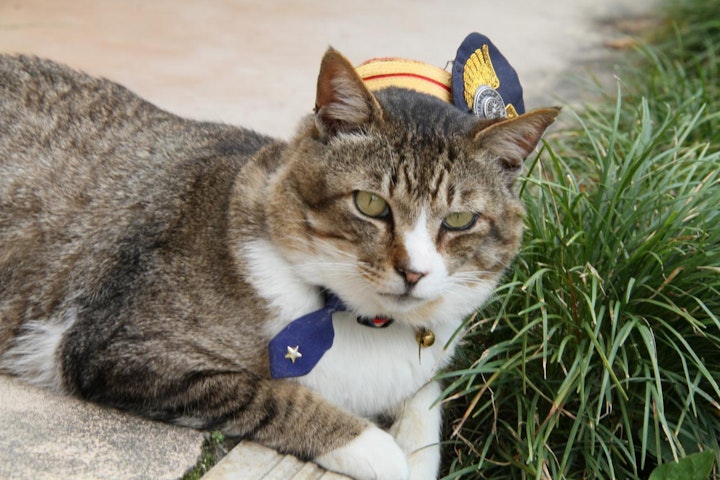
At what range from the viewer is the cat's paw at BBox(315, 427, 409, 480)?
2684 millimetres

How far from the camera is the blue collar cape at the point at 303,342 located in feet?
8.96

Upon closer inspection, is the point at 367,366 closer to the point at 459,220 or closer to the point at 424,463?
the point at 424,463

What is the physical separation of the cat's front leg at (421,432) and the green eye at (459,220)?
0.59 metres

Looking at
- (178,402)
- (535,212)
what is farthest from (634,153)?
(178,402)

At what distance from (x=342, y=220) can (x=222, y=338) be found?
52 cm

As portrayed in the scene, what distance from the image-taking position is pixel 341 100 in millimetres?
2684

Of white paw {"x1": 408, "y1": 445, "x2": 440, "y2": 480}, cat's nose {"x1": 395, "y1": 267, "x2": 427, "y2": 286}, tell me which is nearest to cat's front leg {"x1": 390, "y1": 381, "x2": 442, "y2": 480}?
white paw {"x1": 408, "y1": 445, "x2": 440, "y2": 480}

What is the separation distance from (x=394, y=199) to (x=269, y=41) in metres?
4.09

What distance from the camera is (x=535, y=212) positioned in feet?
11.3

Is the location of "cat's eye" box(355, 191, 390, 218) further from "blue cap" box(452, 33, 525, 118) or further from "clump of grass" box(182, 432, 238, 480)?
"clump of grass" box(182, 432, 238, 480)

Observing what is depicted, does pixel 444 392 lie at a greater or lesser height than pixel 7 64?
lesser

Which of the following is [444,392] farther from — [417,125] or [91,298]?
[91,298]

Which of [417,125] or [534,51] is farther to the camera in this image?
[534,51]

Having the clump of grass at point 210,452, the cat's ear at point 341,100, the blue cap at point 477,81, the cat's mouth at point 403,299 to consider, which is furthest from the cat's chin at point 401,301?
the blue cap at point 477,81
